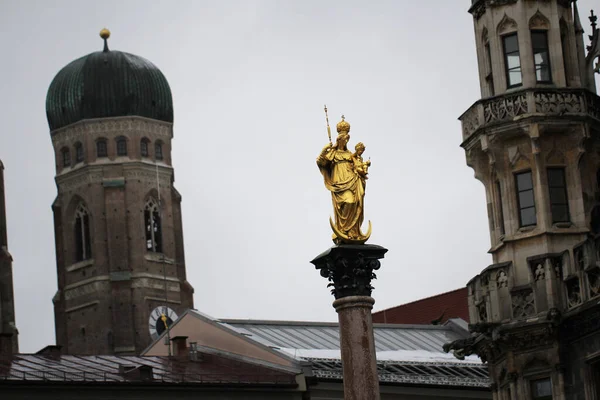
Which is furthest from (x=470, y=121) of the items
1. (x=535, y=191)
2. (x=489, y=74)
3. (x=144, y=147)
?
(x=144, y=147)

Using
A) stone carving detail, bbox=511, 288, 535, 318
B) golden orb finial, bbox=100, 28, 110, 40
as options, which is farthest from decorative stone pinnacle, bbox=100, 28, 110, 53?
stone carving detail, bbox=511, 288, 535, 318

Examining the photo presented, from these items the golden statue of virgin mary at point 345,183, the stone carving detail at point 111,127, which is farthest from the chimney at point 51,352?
the stone carving detail at point 111,127

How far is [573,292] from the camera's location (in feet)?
195

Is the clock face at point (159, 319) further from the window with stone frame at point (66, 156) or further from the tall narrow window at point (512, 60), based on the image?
the tall narrow window at point (512, 60)

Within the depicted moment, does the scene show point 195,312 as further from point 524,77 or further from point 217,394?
point 524,77

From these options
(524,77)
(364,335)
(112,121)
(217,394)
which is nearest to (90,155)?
(112,121)

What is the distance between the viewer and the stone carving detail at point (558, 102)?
61719mm

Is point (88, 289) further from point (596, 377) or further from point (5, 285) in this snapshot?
point (596, 377)

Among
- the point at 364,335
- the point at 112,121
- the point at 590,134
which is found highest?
the point at 112,121

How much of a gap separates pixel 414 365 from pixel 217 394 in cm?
903

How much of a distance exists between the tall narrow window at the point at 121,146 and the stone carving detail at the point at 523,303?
121 metres

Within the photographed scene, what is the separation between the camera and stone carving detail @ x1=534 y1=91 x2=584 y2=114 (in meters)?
61.7

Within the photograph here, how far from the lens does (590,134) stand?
61906 millimetres

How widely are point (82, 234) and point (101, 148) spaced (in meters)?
6.89
